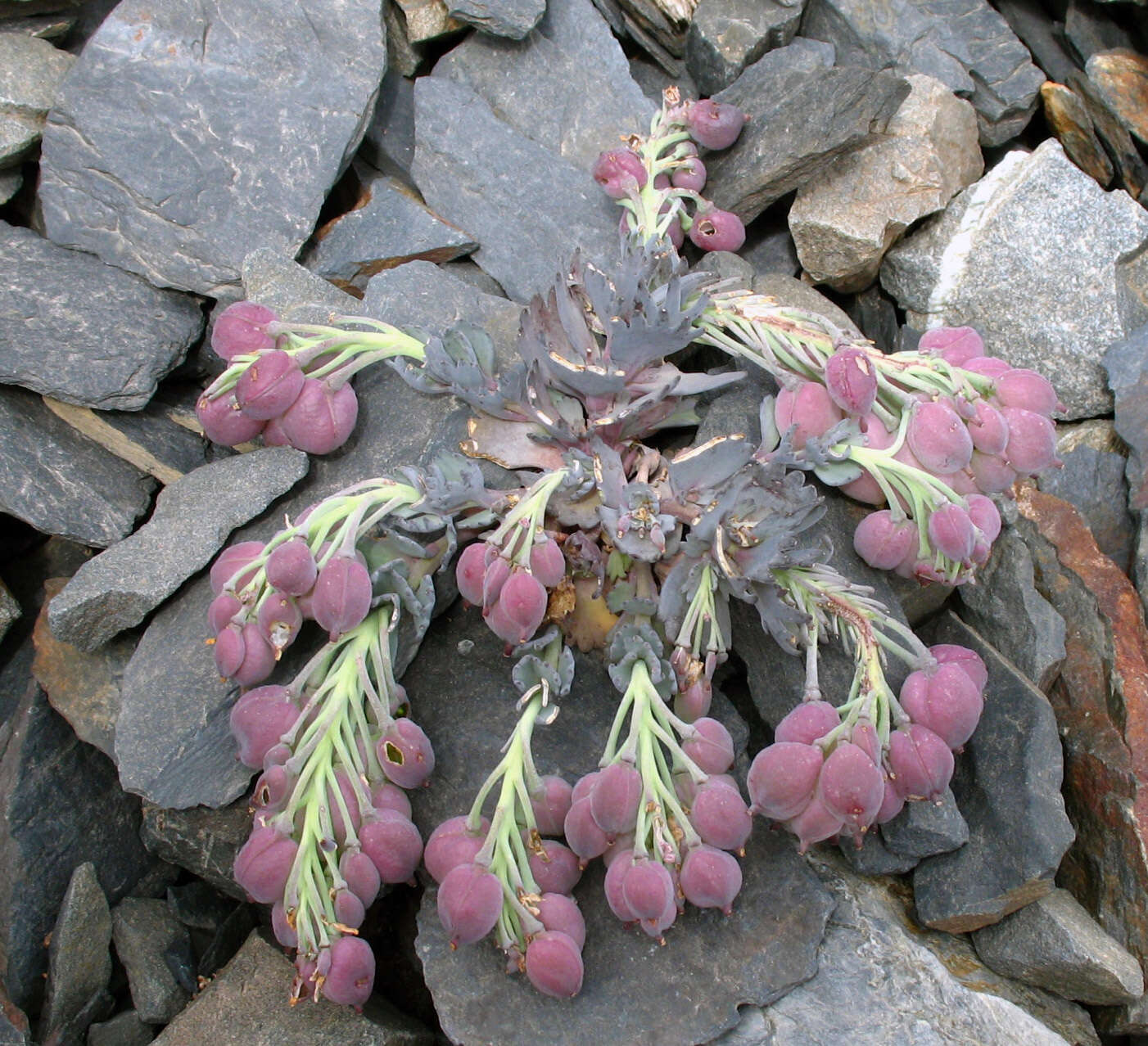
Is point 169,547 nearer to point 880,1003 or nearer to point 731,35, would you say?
point 880,1003

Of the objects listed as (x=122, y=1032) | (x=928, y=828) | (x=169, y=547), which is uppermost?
(x=169, y=547)

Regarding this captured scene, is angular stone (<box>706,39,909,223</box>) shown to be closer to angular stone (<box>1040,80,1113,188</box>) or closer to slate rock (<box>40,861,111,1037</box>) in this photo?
angular stone (<box>1040,80,1113,188</box>)

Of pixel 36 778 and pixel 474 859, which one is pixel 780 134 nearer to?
pixel 474 859

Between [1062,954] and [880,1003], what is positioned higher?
[880,1003]

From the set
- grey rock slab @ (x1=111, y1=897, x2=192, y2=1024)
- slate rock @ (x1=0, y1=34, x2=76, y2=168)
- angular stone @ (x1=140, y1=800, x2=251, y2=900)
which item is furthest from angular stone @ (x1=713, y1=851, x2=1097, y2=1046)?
slate rock @ (x1=0, y1=34, x2=76, y2=168)

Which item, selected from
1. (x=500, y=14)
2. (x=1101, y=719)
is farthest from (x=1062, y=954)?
(x=500, y=14)

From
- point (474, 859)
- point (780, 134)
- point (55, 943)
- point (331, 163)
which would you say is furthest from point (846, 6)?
point (55, 943)

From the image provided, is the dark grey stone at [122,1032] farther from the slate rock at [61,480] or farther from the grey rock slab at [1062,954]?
the grey rock slab at [1062,954]
